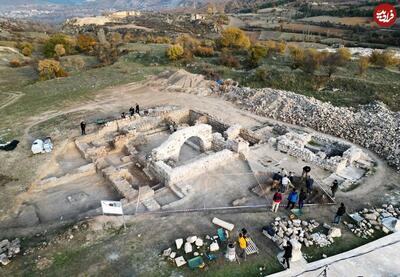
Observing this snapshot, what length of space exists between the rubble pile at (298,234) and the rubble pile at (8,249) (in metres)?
9.64

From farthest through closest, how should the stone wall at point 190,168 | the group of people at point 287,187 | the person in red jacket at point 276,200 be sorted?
the stone wall at point 190,168
the group of people at point 287,187
the person in red jacket at point 276,200

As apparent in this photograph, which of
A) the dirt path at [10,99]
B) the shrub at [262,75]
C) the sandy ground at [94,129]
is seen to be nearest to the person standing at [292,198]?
the sandy ground at [94,129]

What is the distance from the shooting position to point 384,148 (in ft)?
63.8

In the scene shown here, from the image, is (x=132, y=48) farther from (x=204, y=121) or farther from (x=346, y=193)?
(x=346, y=193)

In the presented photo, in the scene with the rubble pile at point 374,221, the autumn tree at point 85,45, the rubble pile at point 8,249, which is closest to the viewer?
the rubble pile at point 8,249

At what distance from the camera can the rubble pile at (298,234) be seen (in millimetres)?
12250

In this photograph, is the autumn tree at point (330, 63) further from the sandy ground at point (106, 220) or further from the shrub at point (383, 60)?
the sandy ground at point (106, 220)

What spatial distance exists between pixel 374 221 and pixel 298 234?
346 cm

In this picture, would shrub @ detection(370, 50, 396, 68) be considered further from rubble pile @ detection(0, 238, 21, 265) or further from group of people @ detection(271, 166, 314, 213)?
rubble pile @ detection(0, 238, 21, 265)

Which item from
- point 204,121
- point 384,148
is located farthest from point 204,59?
point 384,148

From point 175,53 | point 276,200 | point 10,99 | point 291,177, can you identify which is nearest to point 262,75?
point 175,53

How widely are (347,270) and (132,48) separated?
43.9 meters

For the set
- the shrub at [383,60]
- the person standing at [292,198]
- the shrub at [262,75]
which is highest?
the shrub at [383,60]

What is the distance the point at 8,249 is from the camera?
1227cm
